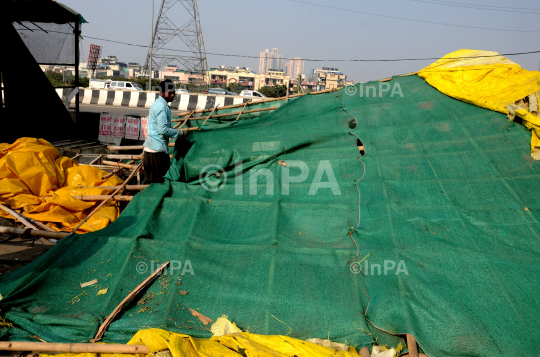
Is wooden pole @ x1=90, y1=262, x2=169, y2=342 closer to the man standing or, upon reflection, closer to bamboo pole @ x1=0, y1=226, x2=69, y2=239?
bamboo pole @ x1=0, y1=226, x2=69, y2=239

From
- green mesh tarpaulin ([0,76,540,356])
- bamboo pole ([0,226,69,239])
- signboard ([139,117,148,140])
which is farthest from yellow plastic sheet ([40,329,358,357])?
signboard ([139,117,148,140])

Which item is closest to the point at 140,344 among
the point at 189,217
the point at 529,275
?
the point at 189,217

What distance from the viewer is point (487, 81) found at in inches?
185

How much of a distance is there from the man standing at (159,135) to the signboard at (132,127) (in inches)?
184

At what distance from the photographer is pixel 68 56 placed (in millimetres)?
9023

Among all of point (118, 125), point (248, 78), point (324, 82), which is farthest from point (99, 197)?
point (248, 78)

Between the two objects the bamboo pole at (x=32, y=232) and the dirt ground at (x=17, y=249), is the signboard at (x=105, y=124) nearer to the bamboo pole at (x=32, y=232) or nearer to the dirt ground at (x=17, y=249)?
the dirt ground at (x=17, y=249)

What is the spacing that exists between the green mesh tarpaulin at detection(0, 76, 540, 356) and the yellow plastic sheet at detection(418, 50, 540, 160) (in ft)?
0.50

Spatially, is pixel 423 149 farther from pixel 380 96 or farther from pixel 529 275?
pixel 529 275

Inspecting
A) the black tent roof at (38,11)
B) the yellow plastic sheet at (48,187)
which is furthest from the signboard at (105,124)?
the yellow plastic sheet at (48,187)

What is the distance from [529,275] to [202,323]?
2.65m

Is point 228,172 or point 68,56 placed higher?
point 68,56

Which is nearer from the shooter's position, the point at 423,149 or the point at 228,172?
the point at 423,149

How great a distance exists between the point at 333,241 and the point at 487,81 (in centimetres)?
320
